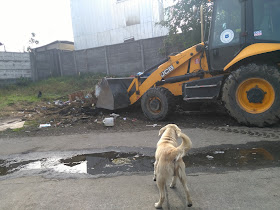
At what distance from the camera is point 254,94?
4.86m

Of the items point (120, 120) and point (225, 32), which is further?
point (120, 120)

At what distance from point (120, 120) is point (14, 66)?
12316 millimetres

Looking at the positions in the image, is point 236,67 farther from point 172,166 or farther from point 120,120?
point 172,166

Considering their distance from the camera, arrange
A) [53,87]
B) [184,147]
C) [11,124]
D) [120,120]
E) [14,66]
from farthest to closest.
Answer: [14,66], [53,87], [11,124], [120,120], [184,147]

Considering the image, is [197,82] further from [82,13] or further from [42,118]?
[82,13]

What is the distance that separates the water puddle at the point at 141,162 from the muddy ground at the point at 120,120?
3.49ft

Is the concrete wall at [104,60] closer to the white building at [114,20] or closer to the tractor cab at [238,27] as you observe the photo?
the white building at [114,20]

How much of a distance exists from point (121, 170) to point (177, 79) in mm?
3743

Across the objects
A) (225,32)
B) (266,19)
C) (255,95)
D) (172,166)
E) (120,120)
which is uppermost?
(266,19)

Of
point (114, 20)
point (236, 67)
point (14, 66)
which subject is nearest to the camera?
point (236, 67)

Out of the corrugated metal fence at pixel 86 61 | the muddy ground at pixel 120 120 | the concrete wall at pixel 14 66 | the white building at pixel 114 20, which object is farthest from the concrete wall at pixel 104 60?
the white building at pixel 114 20

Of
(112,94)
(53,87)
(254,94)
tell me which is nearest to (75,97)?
(112,94)

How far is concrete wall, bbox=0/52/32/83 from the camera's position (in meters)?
14.5

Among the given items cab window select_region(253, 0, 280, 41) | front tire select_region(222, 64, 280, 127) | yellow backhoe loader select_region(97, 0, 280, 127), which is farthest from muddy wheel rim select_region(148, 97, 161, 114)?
cab window select_region(253, 0, 280, 41)
